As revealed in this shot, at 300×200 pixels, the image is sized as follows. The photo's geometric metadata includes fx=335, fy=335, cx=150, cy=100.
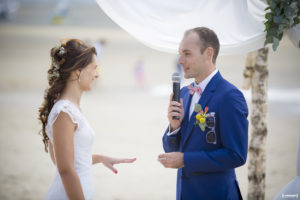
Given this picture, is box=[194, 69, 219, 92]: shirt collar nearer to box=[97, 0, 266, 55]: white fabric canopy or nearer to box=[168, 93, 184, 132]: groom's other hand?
box=[168, 93, 184, 132]: groom's other hand

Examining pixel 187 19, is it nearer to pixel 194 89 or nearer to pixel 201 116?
pixel 194 89

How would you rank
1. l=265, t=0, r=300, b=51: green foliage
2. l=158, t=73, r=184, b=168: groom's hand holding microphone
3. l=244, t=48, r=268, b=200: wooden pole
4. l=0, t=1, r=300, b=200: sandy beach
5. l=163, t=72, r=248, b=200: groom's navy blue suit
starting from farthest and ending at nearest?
l=0, t=1, r=300, b=200: sandy beach
l=244, t=48, r=268, b=200: wooden pole
l=265, t=0, r=300, b=51: green foliage
l=158, t=73, r=184, b=168: groom's hand holding microphone
l=163, t=72, r=248, b=200: groom's navy blue suit

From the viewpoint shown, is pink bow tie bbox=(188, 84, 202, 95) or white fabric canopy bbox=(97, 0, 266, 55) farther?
white fabric canopy bbox=(97, 0, 266, 55)

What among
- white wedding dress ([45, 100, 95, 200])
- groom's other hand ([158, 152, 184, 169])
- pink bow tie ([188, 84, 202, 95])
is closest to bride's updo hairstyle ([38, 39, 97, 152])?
white wedding dress ([45, 100, 95, 200])

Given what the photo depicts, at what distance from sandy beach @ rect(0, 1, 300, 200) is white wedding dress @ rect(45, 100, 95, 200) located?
5.15ft

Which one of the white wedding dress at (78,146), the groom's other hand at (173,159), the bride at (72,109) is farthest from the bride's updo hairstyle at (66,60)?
the groom's other hand at (173,159)

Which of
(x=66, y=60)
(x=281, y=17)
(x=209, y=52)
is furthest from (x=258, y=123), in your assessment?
(x=66, y=60)

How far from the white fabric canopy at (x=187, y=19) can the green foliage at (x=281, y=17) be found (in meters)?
0.22

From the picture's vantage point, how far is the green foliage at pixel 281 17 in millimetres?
2701

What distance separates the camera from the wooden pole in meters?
3.73

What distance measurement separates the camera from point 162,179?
6.50 m

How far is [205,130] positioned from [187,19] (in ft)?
4.29

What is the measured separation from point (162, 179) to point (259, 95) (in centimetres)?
332

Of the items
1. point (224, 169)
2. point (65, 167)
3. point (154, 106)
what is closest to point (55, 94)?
point (65, 167)
